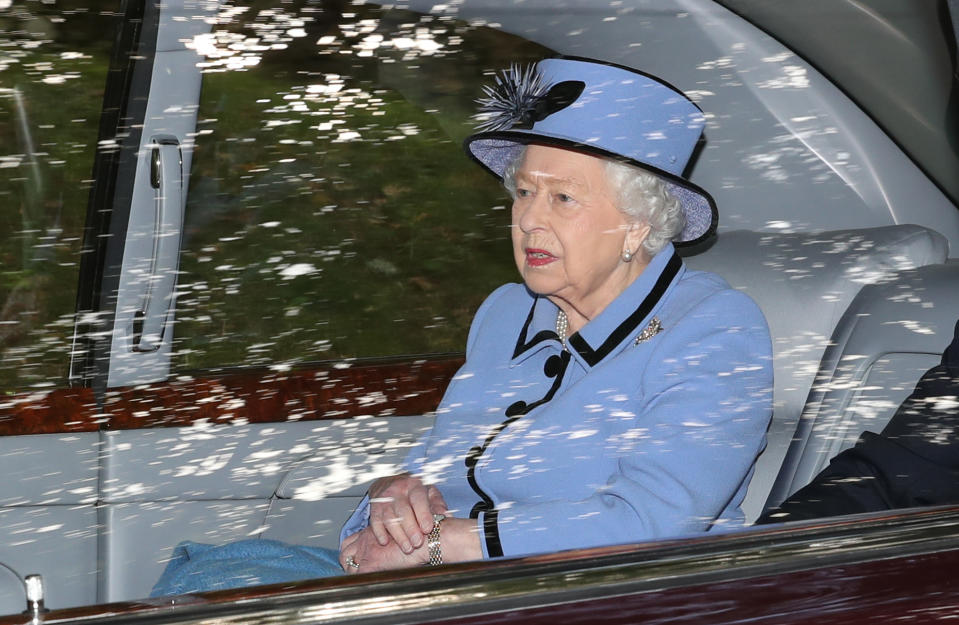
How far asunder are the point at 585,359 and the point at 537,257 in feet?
0.54

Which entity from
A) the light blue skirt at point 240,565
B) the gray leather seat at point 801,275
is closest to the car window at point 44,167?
the light blue skirt at point 240,565

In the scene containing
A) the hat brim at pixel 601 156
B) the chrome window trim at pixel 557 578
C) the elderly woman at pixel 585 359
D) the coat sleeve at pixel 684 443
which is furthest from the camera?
the hat brim at pixel 601 156

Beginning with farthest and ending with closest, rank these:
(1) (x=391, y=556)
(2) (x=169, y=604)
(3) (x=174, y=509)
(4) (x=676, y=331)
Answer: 1. (4) (x=676, y=331)
2. (3) (x=174, y=509)
3. (1) (x=391, y=556)
4. (2) (x=169, y=604)

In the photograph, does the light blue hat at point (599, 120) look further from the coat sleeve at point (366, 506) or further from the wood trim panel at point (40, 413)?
the wood trim panel at point (40, 413)

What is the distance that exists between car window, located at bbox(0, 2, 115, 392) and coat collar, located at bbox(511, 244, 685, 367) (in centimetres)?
68

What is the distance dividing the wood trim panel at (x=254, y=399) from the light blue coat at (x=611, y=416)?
4.4 inches

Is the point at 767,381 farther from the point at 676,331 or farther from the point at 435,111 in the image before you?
the point at 435,111

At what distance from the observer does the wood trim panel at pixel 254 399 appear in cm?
152

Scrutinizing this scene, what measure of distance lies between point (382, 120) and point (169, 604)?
0.99m

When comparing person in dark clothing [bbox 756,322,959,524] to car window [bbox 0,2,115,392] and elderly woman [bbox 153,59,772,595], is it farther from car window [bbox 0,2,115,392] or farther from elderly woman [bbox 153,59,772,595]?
car window [bbox 0,2,115,392]

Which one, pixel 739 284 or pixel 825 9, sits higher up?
pixel 825 9

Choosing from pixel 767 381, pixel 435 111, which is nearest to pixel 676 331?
pixel 767 381

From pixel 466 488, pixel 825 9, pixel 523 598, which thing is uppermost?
pixel 825 9

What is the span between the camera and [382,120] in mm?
1648
